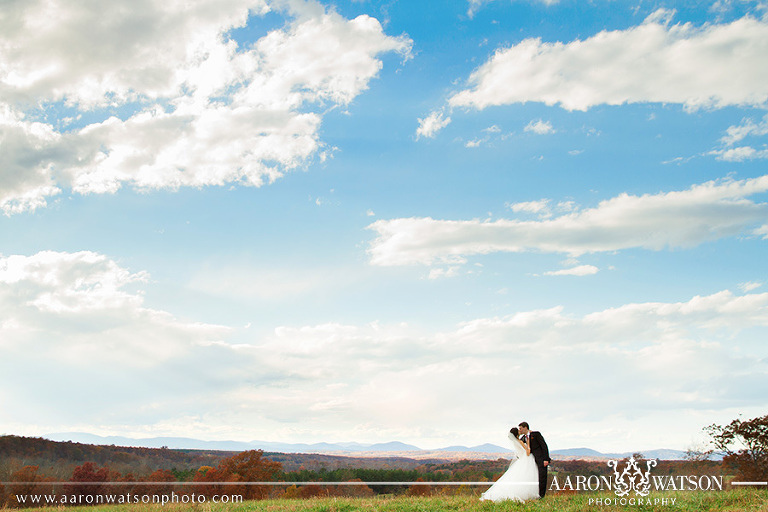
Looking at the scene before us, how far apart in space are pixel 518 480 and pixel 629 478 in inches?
173

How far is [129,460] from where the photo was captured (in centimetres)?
12519

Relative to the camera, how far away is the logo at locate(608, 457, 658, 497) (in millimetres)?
20953

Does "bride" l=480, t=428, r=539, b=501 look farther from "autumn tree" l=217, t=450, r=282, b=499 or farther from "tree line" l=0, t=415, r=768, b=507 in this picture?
"autumn tree" l=217, t=450, r=282, b=499

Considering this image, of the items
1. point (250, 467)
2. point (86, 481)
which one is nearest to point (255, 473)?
point (250, 467)

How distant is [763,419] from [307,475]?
3679 inches

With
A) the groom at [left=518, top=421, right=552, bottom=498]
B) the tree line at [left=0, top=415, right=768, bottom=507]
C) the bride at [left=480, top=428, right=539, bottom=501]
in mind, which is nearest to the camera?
the bride at [left=480, top=428, right=539, bottom=501]

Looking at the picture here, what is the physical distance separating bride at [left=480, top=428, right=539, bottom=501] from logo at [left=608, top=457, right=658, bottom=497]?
2906 millimetres

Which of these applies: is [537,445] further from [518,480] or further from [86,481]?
[86,481]

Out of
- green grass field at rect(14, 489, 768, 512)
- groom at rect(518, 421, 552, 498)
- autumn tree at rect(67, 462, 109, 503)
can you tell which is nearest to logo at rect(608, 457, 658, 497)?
green grass field at rect(14, 489, 768, 512)

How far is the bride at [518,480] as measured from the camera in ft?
70.1

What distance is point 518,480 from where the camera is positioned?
2175 centimetres

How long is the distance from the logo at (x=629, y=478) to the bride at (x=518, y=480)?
2.91 metres

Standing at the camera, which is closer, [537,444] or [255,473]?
[537,444]

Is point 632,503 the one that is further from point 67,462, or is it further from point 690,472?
point 67,462
